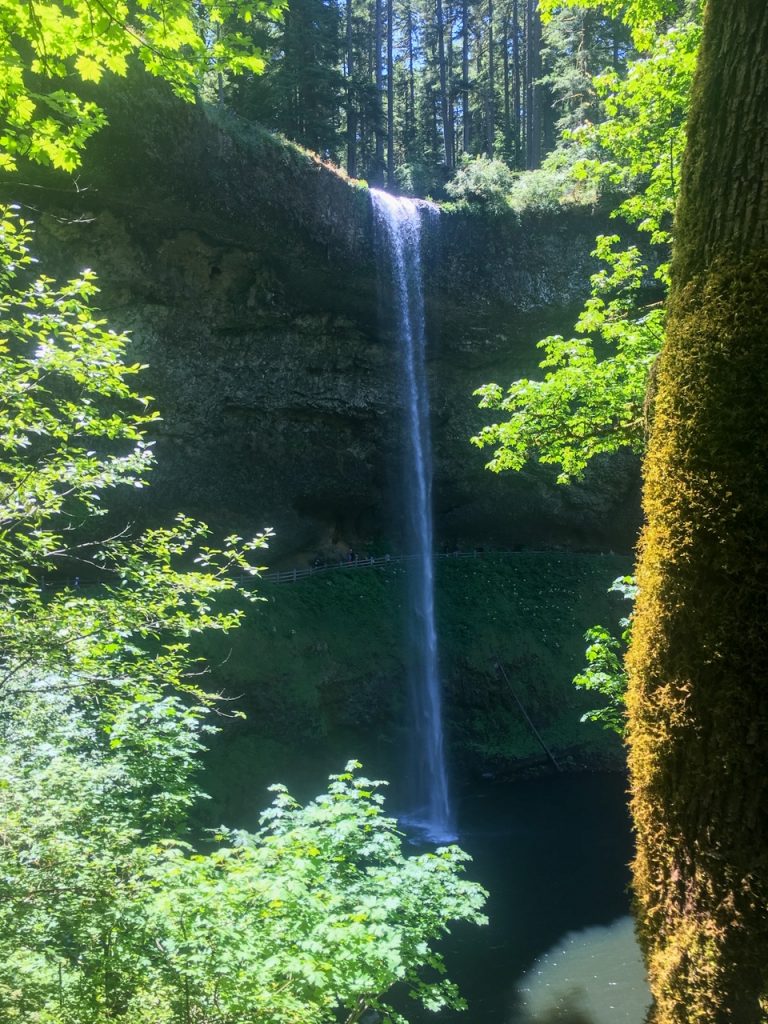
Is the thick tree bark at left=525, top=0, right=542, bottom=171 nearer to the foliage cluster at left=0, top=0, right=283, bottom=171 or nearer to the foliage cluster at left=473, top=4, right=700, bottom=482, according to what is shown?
the foliage cluster at left=473, top=4, right=700, bottom=482

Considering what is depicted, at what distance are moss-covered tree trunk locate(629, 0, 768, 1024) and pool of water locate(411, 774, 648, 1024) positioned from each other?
743cm

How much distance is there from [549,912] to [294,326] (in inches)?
572

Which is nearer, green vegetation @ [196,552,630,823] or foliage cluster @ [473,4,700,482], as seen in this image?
foliage cluster @ [473,4,700,482]

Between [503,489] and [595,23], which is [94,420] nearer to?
[503,489]

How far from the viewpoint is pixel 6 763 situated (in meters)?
4.77

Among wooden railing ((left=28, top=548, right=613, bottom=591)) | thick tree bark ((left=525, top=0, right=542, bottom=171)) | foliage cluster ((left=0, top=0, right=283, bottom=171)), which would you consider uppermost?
thick tree bark ((left=525, top=0, right=542, bottom=171))

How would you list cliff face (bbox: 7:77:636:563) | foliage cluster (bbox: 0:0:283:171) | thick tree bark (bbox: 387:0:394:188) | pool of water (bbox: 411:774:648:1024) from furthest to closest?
thick tree bark (bbox: 387:0:394:188), cliff face (bbox: 7:77:636:563), pool of water (bbox: 411:774:648:1024), foliage cluster (bbox: 0:0:283:171)

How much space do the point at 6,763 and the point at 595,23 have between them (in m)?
28.5

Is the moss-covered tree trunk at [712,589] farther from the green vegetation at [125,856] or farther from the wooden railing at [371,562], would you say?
the wooden railing at [371,562]

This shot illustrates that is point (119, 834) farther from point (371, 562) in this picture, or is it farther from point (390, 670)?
point (371, 562)

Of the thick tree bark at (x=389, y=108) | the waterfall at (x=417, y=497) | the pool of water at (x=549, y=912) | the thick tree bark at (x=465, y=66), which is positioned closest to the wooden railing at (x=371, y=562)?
the waterfall at (x=417, y=497)

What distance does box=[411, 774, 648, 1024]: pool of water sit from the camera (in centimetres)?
900

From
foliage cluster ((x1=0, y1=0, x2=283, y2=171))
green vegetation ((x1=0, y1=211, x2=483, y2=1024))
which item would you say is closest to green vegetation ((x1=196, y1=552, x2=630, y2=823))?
green vegetation ((x1=0, y1=211, x2=483, y2=1024))

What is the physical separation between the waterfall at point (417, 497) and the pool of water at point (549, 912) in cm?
100
